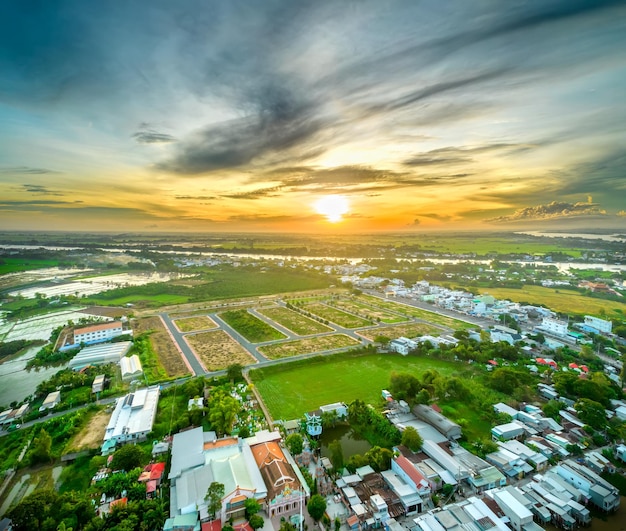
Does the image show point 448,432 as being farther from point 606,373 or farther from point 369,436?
point 606,373

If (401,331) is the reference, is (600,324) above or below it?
above

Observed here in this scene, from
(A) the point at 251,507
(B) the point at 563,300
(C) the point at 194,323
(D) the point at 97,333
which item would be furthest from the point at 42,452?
(B) the point at 563,300

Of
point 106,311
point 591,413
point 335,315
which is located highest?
point 591,413

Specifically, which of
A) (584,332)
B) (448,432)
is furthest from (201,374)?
(584,332)

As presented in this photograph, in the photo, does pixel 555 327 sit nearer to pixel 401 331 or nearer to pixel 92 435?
pixel 401 331

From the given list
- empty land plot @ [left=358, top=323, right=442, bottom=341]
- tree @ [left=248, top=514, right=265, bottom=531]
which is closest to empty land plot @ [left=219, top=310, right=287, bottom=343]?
empty land plot @ [left=358, top=323, right=442, bottom=341]

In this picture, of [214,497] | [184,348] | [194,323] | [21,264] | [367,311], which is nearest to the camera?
[214,497]

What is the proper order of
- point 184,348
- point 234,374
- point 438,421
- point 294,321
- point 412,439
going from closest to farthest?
point 412,439 < point 438,421 < point 234,374 < point 184,348 < point 294,321
